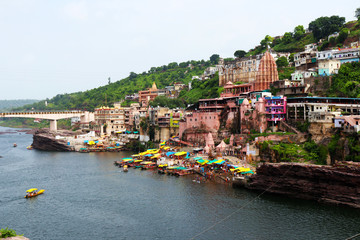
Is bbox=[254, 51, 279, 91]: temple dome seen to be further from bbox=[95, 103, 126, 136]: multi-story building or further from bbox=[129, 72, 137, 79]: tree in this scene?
bbox=[129, 72, 137, 79]: tree

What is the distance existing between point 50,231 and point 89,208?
5.68m

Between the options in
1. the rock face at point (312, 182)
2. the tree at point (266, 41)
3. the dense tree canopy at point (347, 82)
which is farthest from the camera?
the tree at point (266, 41)

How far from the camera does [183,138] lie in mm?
59344

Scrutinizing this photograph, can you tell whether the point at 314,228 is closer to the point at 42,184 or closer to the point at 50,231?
the point at 50,231

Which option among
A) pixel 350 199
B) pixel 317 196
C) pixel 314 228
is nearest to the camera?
pixel 314 228

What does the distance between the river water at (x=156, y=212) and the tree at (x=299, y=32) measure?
59.7 meters

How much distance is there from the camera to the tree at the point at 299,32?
8506 centimetres

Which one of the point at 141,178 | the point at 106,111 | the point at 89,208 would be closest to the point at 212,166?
the point at 141,178

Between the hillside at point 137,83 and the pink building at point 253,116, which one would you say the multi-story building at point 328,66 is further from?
the hillside at point 137,83

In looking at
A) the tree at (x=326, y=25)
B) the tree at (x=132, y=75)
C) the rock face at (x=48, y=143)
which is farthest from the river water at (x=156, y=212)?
the tree at (x=132, y=75)

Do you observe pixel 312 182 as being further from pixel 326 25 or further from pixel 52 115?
pixel 52 115

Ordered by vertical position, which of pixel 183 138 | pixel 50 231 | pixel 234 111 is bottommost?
pixel 50 231

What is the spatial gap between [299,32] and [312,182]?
61.7m

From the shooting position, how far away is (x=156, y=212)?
31297 mm
